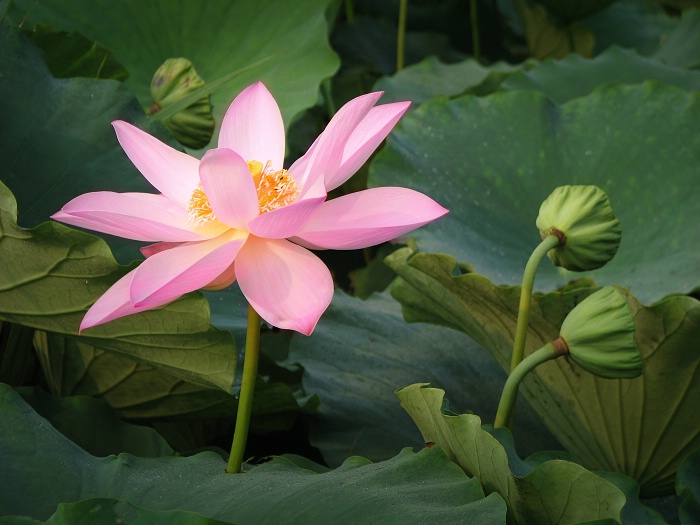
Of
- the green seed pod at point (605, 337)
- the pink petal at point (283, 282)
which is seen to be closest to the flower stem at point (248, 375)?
the pink petal at point (283, 282)

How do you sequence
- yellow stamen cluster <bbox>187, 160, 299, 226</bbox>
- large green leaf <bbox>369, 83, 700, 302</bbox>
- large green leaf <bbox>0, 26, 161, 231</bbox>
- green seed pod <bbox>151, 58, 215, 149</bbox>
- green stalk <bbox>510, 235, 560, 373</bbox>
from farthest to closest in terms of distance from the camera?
large green leaf <bbox>369, 83, 700, 302</bbox>
green seed pod <bbox>151, 58, 215, 149</bbox>
large green leaf <bbox>0, 26, 161, 231</bbox>
green stalk <bbox>510, 235, 560, 373</bbox>
yellow stamen cluster <bbox>187, 160, 299, 226</bbox>

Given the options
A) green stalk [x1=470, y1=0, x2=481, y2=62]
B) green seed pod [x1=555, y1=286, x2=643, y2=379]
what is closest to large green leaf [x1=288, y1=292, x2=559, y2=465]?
green seed pod [x1=555, y1=286, x2=643, y2=379]

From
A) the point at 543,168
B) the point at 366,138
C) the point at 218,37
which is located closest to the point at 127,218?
the point at 366,138

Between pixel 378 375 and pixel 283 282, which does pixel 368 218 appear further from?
pixel 378 375

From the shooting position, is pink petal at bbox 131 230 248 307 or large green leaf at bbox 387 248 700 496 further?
large green leaf at bbox 387 248 700 496

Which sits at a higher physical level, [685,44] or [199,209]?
[199,209]

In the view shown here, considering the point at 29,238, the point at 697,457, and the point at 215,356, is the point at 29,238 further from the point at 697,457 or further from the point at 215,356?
the point at 697,457

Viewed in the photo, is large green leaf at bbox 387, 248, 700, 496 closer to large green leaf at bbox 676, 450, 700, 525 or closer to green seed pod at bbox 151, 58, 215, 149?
large green leaf at bbox 676, 450, 700, 525
